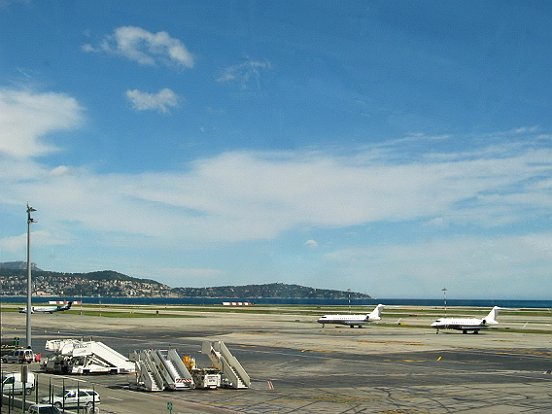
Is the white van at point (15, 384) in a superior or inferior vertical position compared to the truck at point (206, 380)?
superior

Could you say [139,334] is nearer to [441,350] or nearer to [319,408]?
[441,350]

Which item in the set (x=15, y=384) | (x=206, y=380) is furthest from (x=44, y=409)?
(x=206, y=380)

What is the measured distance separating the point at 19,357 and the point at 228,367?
26.3 metres

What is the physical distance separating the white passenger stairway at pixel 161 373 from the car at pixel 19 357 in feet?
65.7

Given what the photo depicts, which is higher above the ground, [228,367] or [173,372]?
[228,367]

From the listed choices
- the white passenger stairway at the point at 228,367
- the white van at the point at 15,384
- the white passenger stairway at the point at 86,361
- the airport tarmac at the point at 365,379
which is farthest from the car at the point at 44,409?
the white passenger stairway at the point at 86,361

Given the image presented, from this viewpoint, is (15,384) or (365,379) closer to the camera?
(15,384)

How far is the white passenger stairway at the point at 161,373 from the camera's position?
45.7 meters

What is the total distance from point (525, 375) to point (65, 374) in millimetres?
38426

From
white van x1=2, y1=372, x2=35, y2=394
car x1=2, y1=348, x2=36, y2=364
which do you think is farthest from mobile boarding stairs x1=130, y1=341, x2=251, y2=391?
car x1=2, y1=348, x2=36, y2=364

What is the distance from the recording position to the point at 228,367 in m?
48.3

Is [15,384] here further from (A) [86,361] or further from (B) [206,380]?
(A) [86,361]

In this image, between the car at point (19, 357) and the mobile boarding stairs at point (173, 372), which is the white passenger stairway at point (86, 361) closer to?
the car at point (19, 357)

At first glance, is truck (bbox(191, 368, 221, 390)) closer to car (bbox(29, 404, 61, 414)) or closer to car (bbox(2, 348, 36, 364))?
car (bbox(29, 404, 61, 414))
